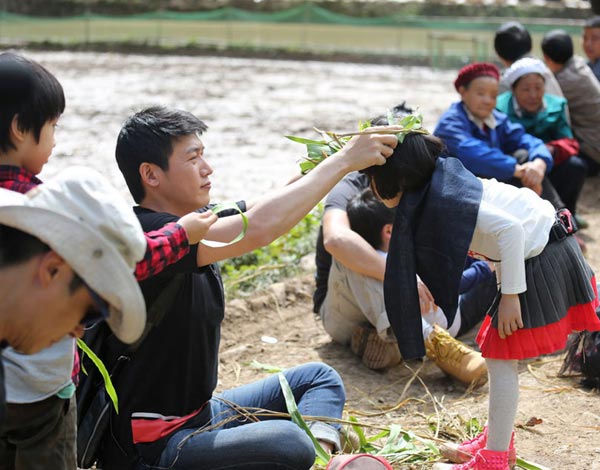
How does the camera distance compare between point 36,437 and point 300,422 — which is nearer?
point 36,437

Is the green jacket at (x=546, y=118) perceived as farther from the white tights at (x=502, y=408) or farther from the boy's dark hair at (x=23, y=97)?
the boy's dark hair at (x=23, y=97)

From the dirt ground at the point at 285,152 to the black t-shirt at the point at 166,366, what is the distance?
118cm

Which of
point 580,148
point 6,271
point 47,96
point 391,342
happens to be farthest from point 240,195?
point 6,271

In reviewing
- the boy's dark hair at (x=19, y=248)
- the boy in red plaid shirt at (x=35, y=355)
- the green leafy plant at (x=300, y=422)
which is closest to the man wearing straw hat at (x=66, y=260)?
the boy's dark hair at (x=19, y=248)

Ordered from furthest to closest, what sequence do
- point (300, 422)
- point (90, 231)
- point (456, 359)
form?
point (456, 359) < point (300, 422) < point (90, 231)

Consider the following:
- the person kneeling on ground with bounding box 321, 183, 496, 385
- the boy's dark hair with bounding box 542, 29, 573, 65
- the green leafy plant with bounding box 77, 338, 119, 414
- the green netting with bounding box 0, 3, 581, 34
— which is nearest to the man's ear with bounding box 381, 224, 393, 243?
the person kneeling on ground with bounding box 321, 183, 496, 385

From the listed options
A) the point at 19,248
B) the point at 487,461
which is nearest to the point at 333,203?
the point at 487,461

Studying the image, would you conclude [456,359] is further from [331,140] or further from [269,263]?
[269,263]

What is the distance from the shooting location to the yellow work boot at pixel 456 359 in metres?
4.23

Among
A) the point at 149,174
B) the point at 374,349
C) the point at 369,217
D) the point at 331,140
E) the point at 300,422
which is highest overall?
the point at 331,140

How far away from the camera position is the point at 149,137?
2.96 meters

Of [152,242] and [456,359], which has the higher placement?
[152,242]

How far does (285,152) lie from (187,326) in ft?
23.8

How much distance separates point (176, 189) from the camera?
9.78 feet
